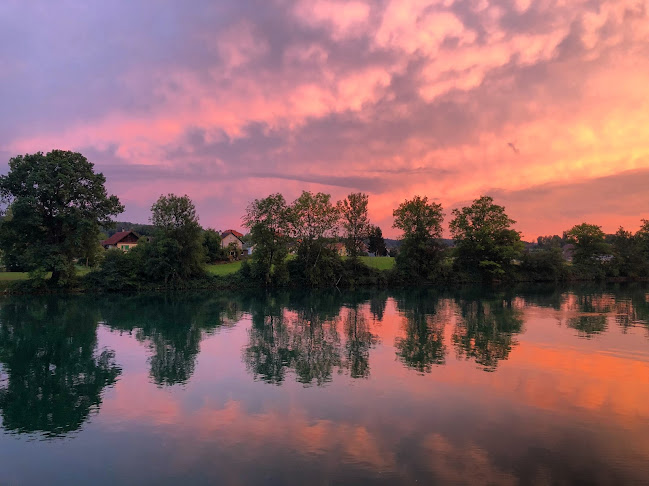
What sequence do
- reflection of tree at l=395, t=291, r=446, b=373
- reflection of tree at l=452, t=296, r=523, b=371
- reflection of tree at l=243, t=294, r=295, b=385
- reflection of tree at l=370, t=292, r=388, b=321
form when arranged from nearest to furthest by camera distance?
1. reflection of tree at l=243, t=294, r=295, b=385
2. reflection of tree at l=395, t=291, r=446, b=373
3. reflection of tree at l=452, t=296, r=523, b=371
4. reflection of tree at l=370, t=292, r=388, b=321

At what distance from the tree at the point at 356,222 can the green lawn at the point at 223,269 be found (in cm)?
1966

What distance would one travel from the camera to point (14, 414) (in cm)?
1321

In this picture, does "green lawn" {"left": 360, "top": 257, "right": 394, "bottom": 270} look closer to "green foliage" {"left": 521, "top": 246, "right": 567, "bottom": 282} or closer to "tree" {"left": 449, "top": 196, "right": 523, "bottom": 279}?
"tree" {"left": 449, "top": 196, "right": 523, "bottom": 279}

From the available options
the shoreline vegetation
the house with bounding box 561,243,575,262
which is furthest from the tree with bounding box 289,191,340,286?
the house with bounding box 561,243,575,262

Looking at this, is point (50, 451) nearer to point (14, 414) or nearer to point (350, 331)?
point (14, 414)

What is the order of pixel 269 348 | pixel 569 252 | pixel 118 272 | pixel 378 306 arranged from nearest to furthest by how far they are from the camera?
pixel 269 348 < pixel 378 306 < pixel 118 272 < pixel 569 252

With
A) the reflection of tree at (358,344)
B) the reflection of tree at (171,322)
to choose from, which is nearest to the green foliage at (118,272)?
the reflection of tree at (171,322)

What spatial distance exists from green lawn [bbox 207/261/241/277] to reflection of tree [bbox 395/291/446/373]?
34826 millimetres

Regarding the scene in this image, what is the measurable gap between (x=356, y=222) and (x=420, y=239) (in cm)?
1156

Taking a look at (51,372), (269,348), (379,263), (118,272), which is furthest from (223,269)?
(51,372)

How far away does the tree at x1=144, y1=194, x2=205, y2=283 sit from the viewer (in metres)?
58.2

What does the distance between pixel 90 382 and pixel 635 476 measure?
17556 mm

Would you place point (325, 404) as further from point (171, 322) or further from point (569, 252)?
point (569, 252)

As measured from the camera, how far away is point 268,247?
63.6 m
